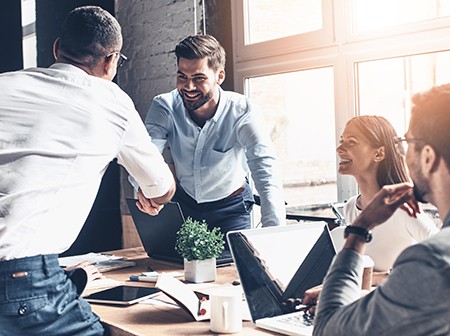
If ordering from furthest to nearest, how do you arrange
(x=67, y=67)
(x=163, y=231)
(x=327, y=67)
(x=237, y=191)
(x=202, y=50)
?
(x=327, y=67) < (x=237, y=191) < (x=202, y=50) < (x=163, y=231) < (x=67, y=67)

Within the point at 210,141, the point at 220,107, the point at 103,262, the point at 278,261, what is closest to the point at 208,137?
the point at 210,141

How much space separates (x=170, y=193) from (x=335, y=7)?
65.5 inches

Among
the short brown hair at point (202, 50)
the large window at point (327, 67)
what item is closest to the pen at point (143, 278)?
the short brown hair at point (202, 50)

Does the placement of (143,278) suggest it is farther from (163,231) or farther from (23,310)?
(23,310)

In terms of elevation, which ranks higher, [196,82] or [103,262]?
[196,82]

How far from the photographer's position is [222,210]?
2.98m

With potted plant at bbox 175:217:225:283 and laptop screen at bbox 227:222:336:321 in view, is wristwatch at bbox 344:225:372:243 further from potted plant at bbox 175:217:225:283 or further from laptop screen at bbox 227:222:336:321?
potted plant at bbox 175:217:225:283

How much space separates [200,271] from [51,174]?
2.29ft

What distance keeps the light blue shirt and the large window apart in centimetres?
58

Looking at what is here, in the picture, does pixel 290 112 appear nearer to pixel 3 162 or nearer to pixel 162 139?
pixel 162 139

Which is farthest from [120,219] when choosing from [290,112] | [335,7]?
[335,7]

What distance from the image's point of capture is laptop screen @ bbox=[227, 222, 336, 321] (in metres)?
1.71

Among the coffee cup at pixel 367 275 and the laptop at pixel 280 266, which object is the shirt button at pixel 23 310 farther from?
the coffee cup at pixel 367 275

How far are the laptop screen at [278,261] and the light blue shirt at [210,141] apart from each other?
108 centimetres
